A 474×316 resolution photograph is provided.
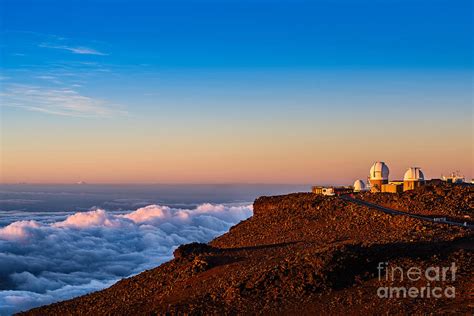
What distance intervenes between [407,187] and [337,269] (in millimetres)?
26408

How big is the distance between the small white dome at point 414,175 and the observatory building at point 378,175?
2.55 m

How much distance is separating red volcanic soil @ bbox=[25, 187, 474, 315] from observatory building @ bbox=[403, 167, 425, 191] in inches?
559

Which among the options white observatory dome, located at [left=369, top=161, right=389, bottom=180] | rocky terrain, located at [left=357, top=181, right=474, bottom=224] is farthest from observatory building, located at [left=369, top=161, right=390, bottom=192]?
rocky terrain, located at [left=357, top=181, right=474, bottom=224]

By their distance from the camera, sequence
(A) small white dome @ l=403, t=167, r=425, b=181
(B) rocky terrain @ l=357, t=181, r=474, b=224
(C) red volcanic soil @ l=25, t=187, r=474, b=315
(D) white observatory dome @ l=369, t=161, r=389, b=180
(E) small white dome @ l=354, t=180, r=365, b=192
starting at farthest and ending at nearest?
1. (E) small white dome @ l=354, t=180, r=365, b=192
2. (D) white observatory dome @ l=369, t=161, r=389, b=180
3. (A) small white dome @ l=403, t=167, r=425, b=181
4. (B) rocky terrain @ l=357, t=181, r=474, b=224
5. (C) red volcanic soil @ l=25, t=187, r=474, b=315

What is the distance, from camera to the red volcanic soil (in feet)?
46.9

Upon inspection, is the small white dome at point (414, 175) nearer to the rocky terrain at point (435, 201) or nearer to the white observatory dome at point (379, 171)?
the white observatory dome at point (379, 171)

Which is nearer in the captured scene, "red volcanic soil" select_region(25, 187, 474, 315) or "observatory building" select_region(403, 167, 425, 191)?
"red volcanic soil" select_region(25, 187, 474, 315)

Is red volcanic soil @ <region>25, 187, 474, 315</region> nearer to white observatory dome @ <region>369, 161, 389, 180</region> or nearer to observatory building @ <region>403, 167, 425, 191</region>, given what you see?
observatory building @ <region>403, 167, 425, 191</region>

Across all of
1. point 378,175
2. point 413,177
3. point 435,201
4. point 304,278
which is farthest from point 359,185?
point 304,278

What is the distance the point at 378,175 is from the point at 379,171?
0.35 metres

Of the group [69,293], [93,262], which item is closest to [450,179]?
[69,293]

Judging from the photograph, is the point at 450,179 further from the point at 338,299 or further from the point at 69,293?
the point at 338,299

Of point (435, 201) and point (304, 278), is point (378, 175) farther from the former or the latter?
point (304, 278)

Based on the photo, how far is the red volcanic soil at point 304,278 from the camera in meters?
14.3
